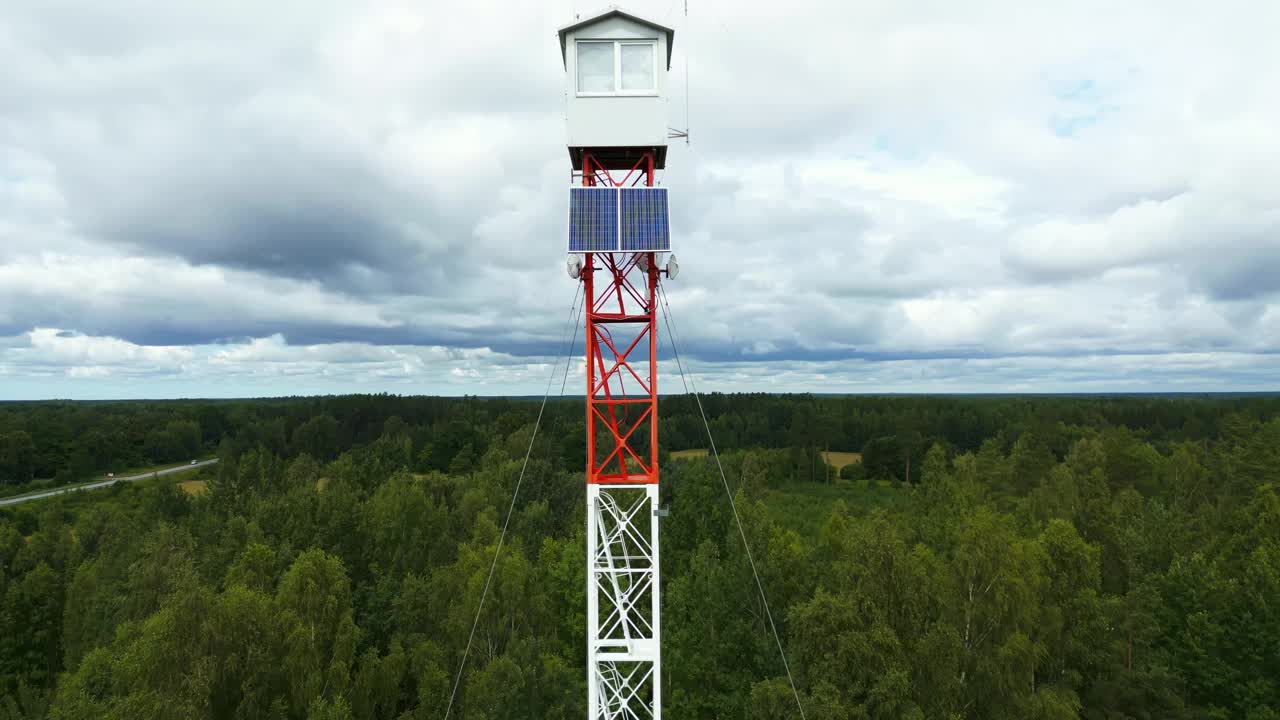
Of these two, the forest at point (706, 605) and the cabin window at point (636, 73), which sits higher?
the cabin window at point (636, 73)

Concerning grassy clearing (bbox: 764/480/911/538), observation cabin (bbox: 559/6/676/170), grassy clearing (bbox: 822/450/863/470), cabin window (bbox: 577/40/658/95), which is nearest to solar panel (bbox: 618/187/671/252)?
observation cabin (bbox: 559/6/676/170)

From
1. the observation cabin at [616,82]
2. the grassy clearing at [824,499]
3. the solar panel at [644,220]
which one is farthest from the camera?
the grassy clearing at [824,499]

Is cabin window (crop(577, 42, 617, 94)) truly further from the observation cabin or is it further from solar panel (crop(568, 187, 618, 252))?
solar panel (crop(568, 187, 618, 252))

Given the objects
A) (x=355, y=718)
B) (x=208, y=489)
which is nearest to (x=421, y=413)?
(x=208, y=489)

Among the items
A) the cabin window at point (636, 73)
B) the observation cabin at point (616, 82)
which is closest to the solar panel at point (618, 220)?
the observation cabin at point (616, 82)

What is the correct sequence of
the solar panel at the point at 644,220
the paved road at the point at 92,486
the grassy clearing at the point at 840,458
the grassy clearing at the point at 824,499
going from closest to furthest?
the solar panel at the point at 644,220
the grassy clearing at the point at 824,499
the paved road at the point at 92,486
the grassy clearing at the point at 840,458

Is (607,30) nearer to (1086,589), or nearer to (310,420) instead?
(1086,589)

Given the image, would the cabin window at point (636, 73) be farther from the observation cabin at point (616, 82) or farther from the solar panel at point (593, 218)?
the solar panel at point (593, 218)
